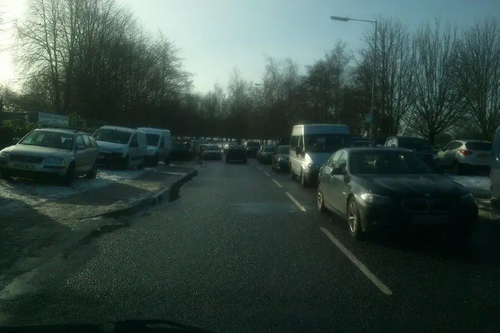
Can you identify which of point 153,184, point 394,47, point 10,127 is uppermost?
point 394,47

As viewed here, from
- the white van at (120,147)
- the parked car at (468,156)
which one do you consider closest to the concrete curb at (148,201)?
the white van at (120,147)

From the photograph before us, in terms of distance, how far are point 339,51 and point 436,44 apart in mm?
16191

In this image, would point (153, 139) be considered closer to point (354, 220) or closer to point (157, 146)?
point (157, 146)

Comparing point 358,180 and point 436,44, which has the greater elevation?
point 436,44

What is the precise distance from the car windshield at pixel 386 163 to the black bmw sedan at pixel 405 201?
18 mm

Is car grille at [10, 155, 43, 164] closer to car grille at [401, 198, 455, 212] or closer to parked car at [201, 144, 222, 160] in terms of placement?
car grille at [401, 198, 455, 212]

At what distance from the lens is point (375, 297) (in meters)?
6.14

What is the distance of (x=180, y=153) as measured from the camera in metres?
44.9

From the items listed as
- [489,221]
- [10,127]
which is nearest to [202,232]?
[489,221]

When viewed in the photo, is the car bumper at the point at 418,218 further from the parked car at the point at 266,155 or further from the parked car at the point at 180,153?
the parked car at the point at 180,153

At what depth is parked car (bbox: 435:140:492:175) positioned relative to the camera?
2597 cm

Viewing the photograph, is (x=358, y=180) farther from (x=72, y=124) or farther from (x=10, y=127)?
(x=72, y=124)

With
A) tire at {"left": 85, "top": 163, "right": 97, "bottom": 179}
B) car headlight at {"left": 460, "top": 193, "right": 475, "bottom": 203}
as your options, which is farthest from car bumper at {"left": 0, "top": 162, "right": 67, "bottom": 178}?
car headlight at {"left": 460, "top": 193, "right": 475, "bottom": 203}

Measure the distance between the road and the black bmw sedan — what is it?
372 mm
